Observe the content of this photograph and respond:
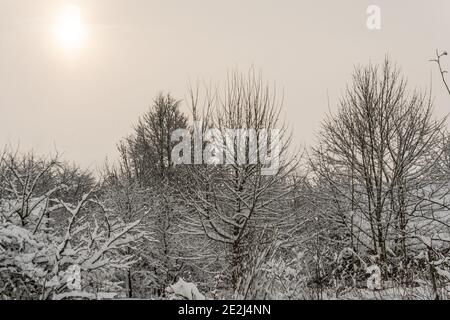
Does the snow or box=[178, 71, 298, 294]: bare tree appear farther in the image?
box=[178, 71, 298, 294]: bare tree

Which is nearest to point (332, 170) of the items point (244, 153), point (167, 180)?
point (244, 153)

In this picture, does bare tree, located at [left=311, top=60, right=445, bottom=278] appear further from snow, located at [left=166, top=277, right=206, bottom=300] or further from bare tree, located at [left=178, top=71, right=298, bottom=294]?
snow, located at [left=166, top=277, right=206, bottom=300]

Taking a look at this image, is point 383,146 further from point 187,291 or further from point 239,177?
point 187,291

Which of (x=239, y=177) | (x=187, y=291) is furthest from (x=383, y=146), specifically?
(x=187, y=291)

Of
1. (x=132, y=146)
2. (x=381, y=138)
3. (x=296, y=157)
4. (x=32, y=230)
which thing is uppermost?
(x=132, y=146)

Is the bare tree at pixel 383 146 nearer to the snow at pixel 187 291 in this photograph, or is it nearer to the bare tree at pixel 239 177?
the bare tree at pixel 239 177

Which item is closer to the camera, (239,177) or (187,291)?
(187,291)

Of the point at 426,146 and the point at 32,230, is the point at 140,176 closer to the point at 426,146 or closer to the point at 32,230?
the point at 426,146

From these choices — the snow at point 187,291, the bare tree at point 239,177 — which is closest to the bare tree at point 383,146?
the bare tree at point 239,177

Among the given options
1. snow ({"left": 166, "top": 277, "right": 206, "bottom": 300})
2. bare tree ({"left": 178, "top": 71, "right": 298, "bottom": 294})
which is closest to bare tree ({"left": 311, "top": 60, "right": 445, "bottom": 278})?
bare tree ({"left": 178, "top": 71, "right": 298, "bottom": 294})

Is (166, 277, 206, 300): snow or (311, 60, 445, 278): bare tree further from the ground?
(311, 60, 445, 278): bare tree

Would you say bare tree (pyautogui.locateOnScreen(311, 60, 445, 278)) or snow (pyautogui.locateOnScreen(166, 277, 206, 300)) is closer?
snow (pyautogui.locateOnScreen(166, 277, 206, 300))

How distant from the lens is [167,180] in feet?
58.0
